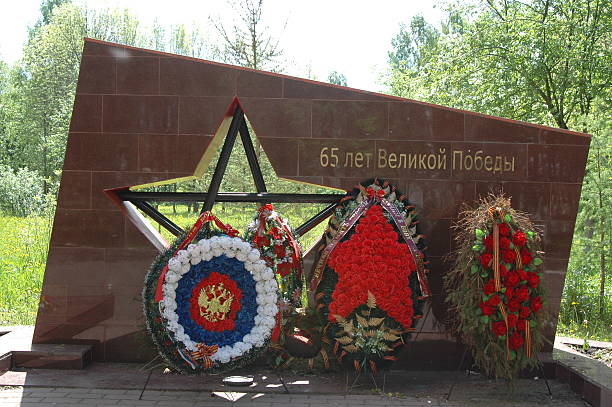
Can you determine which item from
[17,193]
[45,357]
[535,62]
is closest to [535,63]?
[535,62]

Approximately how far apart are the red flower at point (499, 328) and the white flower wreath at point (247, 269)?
5.76ft

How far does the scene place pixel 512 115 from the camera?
16.7m

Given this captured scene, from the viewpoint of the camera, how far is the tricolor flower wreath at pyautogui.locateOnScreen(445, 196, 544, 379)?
19.9ft

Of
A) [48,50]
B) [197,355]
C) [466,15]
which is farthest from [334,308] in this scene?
[48,50]

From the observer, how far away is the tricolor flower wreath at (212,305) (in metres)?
6.08

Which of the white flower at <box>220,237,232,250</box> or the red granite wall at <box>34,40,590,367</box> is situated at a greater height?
the red granite wall at <box>34,40,590,367</box>

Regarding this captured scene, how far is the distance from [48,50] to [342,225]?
30830 mm

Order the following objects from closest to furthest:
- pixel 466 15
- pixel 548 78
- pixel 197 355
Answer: pixel 197 355 < pixel 548 78 < pixel 466 15

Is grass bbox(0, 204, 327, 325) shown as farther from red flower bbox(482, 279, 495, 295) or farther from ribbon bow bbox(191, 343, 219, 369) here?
red flower bbox(482, 279, 495, 295)

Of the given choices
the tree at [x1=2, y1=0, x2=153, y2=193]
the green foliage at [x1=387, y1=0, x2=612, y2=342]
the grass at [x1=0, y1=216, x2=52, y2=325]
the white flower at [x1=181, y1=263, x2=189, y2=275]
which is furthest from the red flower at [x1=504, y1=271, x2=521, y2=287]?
the tree at [x1=2, y1=0, x2=153, y2=193]

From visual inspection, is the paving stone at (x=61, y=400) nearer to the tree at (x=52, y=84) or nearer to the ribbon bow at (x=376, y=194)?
the ribbon bow at (x=376, y=194)

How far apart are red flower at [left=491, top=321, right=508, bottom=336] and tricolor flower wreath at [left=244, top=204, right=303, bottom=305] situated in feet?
6.03

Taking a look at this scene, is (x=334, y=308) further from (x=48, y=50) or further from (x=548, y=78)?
(x=48, y=50)

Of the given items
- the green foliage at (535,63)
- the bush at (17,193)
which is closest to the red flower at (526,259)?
the green foliage at (535,63)
